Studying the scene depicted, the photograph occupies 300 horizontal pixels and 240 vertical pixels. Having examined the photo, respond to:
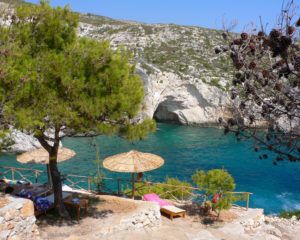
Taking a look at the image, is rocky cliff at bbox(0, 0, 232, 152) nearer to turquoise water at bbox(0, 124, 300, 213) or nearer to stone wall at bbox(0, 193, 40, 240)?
turquoise water at bbox(0, 124, 300, 213)

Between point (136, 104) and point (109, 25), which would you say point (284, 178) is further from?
point (109, 25)

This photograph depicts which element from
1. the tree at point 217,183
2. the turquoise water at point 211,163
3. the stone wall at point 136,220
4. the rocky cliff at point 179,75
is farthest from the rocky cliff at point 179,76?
the stone wall at point 136,220

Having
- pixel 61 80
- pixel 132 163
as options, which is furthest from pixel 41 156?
pixel 61 80

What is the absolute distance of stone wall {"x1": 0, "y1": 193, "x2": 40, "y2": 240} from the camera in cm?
1129

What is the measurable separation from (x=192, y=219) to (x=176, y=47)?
5823 cm

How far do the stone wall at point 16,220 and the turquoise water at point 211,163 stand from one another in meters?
8.62

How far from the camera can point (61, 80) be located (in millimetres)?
11766

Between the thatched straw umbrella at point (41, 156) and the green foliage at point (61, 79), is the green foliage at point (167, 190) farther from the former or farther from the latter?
the green foliage at point (61, 79)

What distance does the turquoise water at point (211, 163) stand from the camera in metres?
27.7

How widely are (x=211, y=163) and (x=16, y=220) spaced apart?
2621 cm

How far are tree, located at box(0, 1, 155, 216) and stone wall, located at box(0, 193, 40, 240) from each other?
7.80ft

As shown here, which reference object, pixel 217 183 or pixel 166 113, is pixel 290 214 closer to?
pixel 217 183

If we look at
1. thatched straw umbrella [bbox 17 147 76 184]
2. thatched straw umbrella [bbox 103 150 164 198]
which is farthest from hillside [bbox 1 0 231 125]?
thatched straw umbrella [bbox 103 150 164 198]

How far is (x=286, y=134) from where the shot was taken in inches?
304
